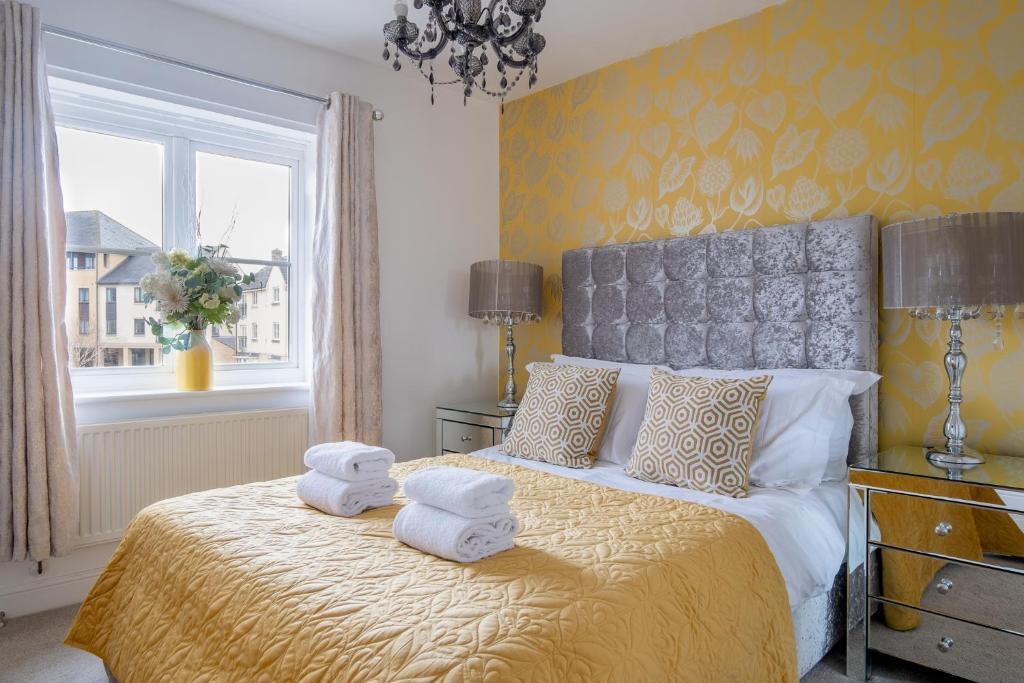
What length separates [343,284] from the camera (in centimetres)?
322

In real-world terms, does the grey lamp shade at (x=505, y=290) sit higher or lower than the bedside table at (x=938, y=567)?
higher

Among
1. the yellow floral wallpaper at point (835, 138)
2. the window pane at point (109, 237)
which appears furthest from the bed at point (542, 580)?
the window pane at point (109, 237)

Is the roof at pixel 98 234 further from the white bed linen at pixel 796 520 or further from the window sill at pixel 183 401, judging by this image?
the white bed linen at pixel 796 520

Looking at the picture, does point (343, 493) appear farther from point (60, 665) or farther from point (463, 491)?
point (60, 665)

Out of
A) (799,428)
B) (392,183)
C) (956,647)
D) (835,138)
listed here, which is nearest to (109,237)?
(392,183)

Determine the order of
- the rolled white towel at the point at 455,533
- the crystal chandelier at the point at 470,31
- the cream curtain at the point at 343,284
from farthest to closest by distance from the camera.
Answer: the cream curtain at the point at 343,284
the crystal chandelier at the point at 470,31
the rolled white towel at the point at 455,533

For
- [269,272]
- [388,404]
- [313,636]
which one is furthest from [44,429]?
[313,636]

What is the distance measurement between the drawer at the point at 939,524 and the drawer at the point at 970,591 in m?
0.04

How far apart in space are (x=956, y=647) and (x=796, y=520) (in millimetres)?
610

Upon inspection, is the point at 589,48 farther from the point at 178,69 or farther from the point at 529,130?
the point at 178,69

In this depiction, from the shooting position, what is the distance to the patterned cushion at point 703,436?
85.7 inches

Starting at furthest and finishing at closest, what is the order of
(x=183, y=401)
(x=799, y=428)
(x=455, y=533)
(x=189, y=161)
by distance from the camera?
1. (x=189, y=161)
2. (x=183, y=401)
3. (x=799, y=428)
4. (x=455, y=533)

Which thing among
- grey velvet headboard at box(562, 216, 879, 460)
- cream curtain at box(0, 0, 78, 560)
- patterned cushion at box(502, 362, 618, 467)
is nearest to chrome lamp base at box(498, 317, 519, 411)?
grey velvet headboard at box(562, 216, 879, 460)

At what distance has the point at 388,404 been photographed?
3625mm
